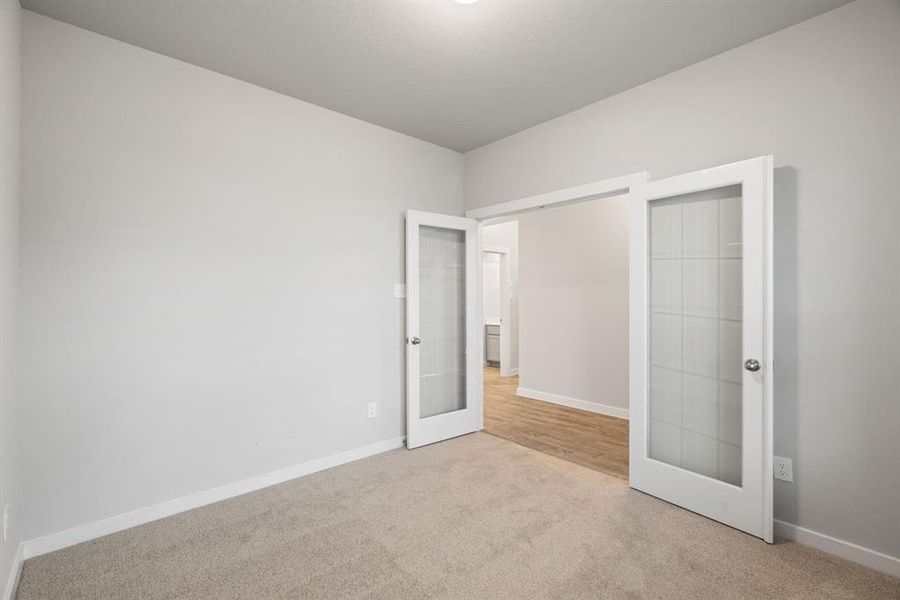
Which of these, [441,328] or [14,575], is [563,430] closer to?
[441,328]

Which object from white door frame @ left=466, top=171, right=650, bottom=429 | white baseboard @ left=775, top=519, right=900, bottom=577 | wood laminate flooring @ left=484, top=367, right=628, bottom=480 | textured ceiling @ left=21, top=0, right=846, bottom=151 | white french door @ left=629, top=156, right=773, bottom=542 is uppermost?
textured ceiling @ left=21, top=0, right=846, bottom=151

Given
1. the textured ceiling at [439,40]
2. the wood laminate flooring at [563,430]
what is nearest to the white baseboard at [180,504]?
the wood laminate flooring at [563,430]

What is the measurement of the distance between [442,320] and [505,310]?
3318mm

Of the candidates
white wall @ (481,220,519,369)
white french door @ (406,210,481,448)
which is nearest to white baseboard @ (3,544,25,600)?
white french door @ (406,210,481,448)

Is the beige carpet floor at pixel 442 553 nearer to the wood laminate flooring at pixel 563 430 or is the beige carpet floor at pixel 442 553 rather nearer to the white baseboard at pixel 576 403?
the wood laminate flooring at pixel 563 430

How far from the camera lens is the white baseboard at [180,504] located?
2164 mm

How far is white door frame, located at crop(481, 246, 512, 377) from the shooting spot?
6.97 meters

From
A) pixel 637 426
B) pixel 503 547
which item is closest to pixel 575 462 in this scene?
pixel 637 426

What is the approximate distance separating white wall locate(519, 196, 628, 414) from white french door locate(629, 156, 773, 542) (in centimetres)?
181

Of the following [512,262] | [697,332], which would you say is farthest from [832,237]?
[512,262]

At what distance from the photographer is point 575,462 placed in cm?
329

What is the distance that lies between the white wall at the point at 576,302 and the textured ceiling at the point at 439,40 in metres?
1.98

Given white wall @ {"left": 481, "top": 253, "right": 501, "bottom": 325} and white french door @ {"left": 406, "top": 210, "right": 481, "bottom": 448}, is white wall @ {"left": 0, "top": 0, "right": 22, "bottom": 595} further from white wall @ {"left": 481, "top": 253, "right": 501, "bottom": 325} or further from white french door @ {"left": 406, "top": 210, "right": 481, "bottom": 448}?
white wall @ {"left": 481, "top": 253, "right": 501, "bottom": 325}

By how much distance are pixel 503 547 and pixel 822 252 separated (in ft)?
7.24
